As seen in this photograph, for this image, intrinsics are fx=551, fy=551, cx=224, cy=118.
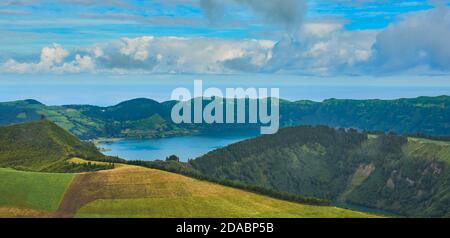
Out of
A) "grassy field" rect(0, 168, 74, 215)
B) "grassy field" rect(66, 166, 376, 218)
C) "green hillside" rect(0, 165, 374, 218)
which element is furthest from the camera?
"grassy field" rect(66, 166, 376, 218)

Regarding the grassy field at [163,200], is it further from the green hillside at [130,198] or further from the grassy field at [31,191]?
the grassy field at [31,191]

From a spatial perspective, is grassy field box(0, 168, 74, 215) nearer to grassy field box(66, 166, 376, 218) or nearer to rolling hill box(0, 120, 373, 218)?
rolling hill box(0, 120, 373, 218)

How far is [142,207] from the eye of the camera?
154750mm

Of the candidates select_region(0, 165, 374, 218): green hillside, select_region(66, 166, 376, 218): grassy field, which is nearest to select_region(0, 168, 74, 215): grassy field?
select_region(0, 165, 374, 218): green hillside

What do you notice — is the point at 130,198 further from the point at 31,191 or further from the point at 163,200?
the point at 31,191

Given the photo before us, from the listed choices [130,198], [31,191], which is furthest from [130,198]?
[31,191]

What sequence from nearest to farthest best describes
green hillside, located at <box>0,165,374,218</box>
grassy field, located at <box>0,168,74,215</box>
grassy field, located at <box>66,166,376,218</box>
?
green hillside, located at <box>0,165,374,218</box> < grassy field, located at <box>0,168,74,215</box> < grassy field, located at <box>66,166,376,218</box>

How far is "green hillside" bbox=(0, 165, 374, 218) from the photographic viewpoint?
151500mm

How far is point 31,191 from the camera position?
163375 millimetres
